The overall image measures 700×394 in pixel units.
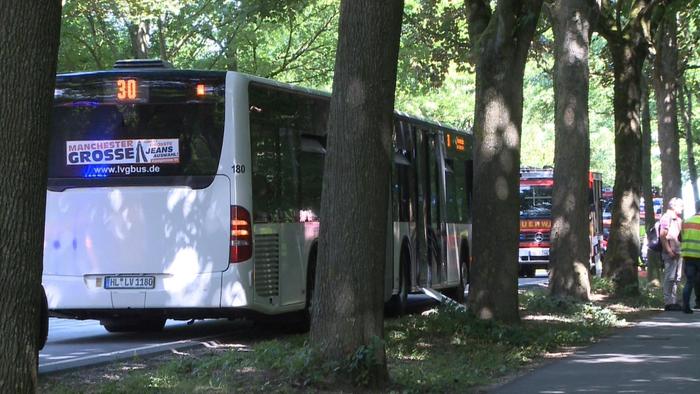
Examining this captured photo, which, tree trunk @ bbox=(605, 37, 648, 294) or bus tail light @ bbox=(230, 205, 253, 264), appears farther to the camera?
tree trunk @ bbox=(605, 37, 648, 294)

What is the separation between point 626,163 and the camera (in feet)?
74.8

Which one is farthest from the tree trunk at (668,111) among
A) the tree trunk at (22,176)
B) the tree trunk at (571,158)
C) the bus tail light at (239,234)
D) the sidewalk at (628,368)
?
the tree trunk at (22,176)

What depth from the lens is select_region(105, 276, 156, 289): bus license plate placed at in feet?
45.0

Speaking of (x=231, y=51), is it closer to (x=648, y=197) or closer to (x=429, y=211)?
(x=429, y=211)

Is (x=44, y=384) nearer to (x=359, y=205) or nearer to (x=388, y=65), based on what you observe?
(x=359, y=205)

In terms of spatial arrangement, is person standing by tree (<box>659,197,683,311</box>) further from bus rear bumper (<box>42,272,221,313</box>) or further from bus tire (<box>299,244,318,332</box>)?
bus rear bumper (<box>42,272,221,313</box>)

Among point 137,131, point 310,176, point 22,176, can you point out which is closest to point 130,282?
point 137,131

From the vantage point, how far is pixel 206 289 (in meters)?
13.5

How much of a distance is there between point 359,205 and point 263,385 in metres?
1.60

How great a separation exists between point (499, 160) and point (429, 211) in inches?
242

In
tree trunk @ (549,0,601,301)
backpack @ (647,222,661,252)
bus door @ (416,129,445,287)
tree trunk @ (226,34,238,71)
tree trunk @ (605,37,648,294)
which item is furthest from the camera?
tree trunk @ (226,34,238,71)

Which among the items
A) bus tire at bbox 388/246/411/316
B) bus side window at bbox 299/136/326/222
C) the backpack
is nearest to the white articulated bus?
bus side window at bbox 299/136/326/222

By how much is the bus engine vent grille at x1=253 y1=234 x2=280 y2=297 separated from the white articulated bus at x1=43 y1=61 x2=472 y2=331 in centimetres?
1

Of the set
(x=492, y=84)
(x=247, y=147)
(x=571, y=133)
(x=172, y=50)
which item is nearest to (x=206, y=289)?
(x=247, y=147)
